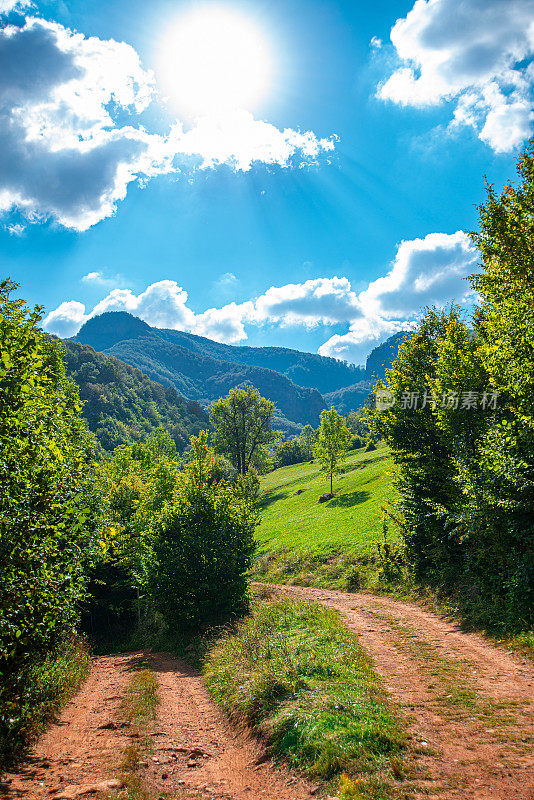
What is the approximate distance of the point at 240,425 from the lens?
59.9 metres

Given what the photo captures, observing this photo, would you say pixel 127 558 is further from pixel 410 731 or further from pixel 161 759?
pixel 410 731

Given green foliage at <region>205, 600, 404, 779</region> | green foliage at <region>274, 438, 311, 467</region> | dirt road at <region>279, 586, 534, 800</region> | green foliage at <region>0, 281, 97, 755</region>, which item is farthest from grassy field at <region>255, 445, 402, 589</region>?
green foliage at <region>274, 438, 311, 467</region>

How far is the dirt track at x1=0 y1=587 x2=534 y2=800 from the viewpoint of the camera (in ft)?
20.9

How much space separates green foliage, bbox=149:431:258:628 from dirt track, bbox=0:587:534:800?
563 cm

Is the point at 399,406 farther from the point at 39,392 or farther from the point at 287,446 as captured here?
the point at 287,446

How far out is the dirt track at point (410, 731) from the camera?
6.36 metres

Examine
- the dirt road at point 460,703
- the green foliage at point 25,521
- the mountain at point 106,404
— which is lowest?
the dirt road at point 460,703

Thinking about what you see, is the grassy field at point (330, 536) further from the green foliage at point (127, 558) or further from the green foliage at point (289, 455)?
the green foliage at point (289, 455)

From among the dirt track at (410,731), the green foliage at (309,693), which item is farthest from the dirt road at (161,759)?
the green foliage at (309,693)

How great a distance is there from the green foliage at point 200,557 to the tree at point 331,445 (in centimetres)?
2975

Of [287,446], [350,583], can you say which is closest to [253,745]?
[350,583]

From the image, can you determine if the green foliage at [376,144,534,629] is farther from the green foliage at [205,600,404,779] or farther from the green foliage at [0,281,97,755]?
the green foliage at [0,281,97,755]

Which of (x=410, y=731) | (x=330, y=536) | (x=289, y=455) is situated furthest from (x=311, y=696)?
(x=289, y=455)

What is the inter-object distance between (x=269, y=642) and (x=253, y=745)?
428 cm
